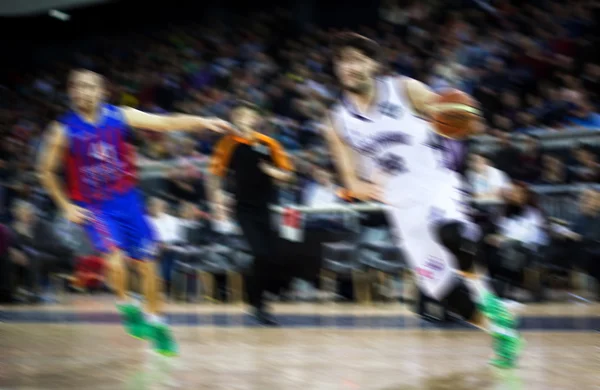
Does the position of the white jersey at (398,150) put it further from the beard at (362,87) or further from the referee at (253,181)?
the referee at (253,181)

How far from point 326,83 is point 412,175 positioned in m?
4.25

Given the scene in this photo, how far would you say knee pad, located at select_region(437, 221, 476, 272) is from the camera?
4.31 m

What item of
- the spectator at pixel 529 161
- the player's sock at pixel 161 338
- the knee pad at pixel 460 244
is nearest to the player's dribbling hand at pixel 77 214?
the player's sock at pixel 161 338

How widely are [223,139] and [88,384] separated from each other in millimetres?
2812

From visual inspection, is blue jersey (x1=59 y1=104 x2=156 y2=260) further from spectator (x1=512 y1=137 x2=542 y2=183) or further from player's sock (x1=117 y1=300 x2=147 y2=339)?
spectator (x1=512 y1=137 x2=542 y2=183)

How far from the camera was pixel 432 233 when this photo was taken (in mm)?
4488

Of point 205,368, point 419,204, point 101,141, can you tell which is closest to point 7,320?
point 101,141

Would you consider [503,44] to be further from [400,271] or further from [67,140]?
[67,140]

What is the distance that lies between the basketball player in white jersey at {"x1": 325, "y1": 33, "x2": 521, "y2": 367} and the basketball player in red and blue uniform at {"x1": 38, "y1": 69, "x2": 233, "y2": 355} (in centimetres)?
98

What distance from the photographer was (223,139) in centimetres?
652

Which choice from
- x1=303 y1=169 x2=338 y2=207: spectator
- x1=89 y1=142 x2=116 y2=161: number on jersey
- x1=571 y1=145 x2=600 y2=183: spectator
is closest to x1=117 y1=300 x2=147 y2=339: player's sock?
x1=89 y1=142 x2=116 y2=161: number on jersey

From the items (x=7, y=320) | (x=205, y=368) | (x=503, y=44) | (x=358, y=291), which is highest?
(x=503, y=44)

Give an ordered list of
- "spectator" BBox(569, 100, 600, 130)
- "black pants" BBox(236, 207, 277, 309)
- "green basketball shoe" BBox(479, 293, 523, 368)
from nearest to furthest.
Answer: "green basketball shoe" BBox(479, 293, 523, 368) < "black pants" BBox(236, 207, 277, 309) < "spectator" BBox(569, 100, 600, 130)

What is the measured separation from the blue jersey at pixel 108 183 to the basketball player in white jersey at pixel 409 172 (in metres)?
1.27
